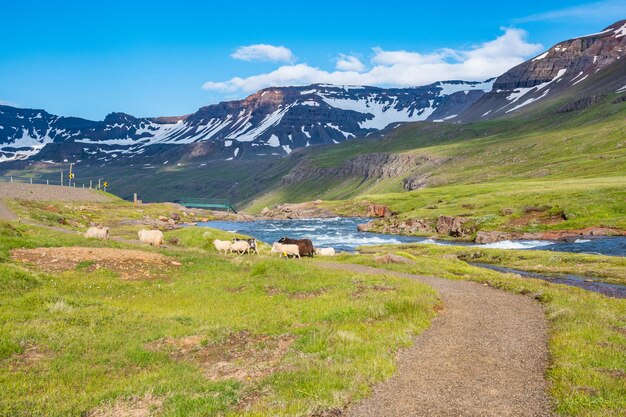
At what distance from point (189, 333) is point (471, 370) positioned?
34.0 feet

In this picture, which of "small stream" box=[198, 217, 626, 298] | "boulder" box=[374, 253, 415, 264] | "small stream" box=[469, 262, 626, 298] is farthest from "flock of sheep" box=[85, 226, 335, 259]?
"small stream" box=[469, 262, 626, 298]

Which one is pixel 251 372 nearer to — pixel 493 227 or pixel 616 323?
pixel 616 323

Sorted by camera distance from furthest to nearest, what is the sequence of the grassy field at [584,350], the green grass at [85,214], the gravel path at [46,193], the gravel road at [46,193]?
the gravel path at [46,193]
the gravel road at [46,193]
the green grass at [85,214]
the grassy field at [584,350]

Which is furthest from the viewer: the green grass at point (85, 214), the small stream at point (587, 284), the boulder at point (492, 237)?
the boulder at point (492, 237)

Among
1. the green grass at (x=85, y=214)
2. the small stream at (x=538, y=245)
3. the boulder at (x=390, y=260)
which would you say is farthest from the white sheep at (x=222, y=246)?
the small stream at (x=538, y=245)

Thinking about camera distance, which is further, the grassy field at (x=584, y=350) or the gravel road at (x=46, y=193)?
the gravel road at (x=46, y=193)

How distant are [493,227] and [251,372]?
90675mm

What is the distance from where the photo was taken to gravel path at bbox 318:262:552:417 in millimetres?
11273

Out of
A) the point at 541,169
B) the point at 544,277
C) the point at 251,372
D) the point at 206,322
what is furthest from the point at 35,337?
the point at 541,169

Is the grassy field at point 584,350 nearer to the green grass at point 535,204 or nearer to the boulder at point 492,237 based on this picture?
the boulder at point 492,237

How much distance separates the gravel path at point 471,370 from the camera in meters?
11.3

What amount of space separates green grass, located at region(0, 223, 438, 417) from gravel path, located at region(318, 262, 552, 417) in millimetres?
683

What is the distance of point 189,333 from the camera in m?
17.5

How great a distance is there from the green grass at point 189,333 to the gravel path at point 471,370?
683 mm
